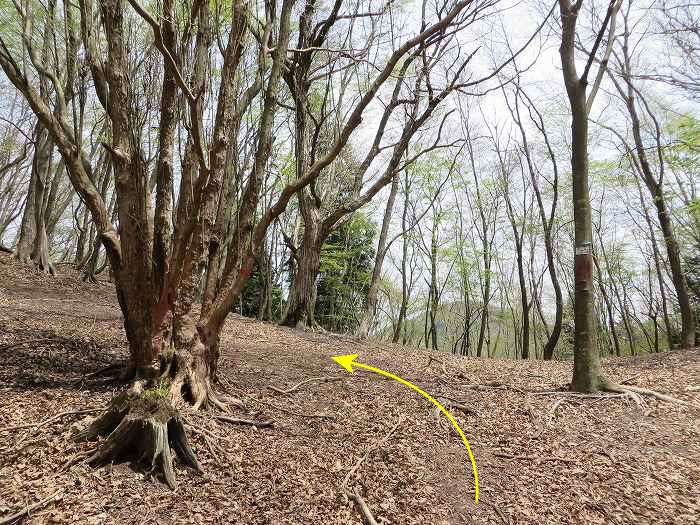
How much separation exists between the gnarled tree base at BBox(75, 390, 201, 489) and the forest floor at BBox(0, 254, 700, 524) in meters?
0.09

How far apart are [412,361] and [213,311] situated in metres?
4.27

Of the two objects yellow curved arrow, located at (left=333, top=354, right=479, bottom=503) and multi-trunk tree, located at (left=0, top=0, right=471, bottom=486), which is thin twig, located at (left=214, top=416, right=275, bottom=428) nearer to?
multi-trunk tree, located at (left=0, top=0, right=471, bottom=486)

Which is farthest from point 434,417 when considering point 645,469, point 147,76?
point 147,76

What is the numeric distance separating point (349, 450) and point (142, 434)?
169cm

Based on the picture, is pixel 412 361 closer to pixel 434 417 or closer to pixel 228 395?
pixel 434 417

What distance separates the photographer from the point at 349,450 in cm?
346

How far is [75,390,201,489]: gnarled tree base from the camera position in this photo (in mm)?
2725

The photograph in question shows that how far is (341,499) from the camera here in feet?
9.20

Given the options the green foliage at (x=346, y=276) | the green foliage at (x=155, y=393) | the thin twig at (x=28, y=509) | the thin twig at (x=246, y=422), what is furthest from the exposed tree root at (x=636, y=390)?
the green foliage at (x=346, y=276)

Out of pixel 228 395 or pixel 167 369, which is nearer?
pixel 167 369

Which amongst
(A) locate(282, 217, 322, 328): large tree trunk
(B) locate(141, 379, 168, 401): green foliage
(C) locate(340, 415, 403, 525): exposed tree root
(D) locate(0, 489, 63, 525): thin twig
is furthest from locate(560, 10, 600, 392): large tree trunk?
(A) locate(282, 217, 322, 328): large tree trunk

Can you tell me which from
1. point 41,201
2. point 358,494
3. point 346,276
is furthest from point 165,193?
point 346,276

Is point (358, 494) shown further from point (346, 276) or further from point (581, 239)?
point (346, 276)

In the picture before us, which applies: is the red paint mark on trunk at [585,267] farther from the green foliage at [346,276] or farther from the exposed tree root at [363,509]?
the green foliage at [346,276]
